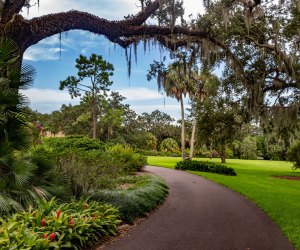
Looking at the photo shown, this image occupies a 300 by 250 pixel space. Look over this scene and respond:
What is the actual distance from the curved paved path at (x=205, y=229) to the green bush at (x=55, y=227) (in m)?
0.51

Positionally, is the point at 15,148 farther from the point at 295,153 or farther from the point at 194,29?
the point at 295,153

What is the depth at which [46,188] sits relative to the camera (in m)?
7.51

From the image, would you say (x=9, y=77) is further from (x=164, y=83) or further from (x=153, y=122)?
(x=153, y=122)

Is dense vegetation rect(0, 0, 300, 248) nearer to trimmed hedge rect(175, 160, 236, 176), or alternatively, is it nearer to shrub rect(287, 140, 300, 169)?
trimmed hedge rect(175, 160, 236, 176)

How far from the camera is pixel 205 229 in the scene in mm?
7973

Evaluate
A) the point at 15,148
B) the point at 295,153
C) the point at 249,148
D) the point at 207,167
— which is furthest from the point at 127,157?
the point at 249,148

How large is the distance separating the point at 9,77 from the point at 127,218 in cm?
429

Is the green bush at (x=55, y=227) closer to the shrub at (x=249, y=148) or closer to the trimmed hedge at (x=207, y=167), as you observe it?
the trimmed hedge at (x=207, y=167)

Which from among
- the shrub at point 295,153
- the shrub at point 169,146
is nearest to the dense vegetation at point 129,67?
the shrub at point 295,153

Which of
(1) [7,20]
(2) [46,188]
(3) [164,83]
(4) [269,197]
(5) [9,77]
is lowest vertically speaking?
(4) [269,197]

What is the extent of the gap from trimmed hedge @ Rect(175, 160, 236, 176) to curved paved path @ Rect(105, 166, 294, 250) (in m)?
14.1

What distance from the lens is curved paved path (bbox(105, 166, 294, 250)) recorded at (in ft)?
22.1

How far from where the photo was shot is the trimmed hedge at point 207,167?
26.1 m

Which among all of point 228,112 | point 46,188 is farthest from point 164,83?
point 228,112
